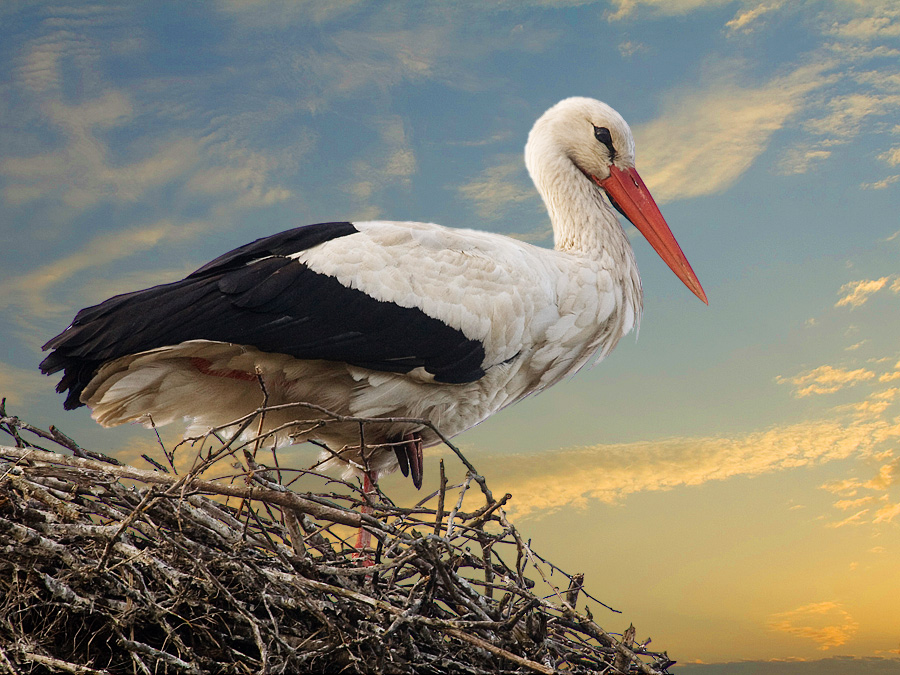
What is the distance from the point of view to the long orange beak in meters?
3.82

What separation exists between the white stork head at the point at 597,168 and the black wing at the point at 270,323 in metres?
1.26

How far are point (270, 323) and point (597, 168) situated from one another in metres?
1.91

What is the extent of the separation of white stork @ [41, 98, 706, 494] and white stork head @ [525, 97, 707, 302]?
0.57m

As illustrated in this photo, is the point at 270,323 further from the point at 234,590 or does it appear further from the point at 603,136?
the point at 603,136

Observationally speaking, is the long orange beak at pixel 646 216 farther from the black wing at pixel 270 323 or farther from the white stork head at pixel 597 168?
the black wing at pixel 270 323

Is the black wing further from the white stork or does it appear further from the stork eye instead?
the stork eye

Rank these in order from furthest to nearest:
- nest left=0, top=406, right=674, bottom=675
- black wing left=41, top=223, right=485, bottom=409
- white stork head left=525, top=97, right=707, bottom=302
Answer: white stork head left=525, top=97, right=707, bottom=302, black wing left=41, top=223, right=485, bottom=409, nest left=0, top=406, right=674, bottom=675

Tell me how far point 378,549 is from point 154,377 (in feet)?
4.54

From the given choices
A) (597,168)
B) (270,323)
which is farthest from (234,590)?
(597,168)

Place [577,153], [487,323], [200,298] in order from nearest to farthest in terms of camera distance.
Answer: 1. [200,298]
2. [487,323]
3. [577,153]

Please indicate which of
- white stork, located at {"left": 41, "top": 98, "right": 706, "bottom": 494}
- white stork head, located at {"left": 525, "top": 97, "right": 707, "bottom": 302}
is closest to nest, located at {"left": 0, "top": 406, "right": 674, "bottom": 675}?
white stork, located at {"left": 41, "top": 98, "right": 706, "bottom": 494}

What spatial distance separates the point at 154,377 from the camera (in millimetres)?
2705

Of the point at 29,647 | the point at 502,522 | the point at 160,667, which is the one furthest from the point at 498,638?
the point at 29,647

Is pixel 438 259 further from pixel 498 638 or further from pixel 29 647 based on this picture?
pixel 29 647
